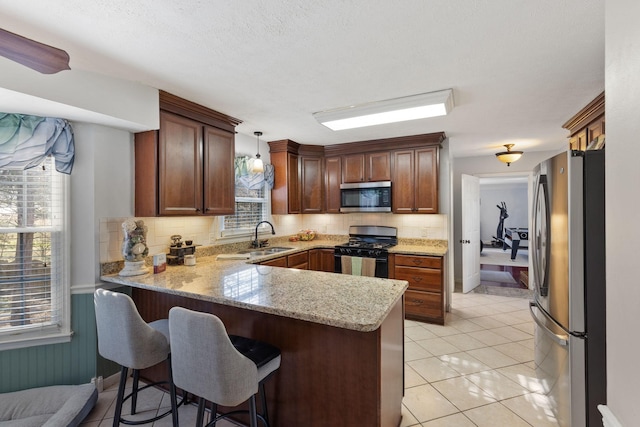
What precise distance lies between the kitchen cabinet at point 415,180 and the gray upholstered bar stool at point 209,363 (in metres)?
3.08

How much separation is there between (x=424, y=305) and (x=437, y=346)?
647 mm

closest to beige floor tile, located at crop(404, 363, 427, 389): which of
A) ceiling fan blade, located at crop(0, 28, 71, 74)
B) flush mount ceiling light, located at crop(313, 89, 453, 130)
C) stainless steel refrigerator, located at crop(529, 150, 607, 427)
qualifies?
stainless steel refrigerator, located at crop(529, 150, 607, 427)

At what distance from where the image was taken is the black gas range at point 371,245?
381 cm

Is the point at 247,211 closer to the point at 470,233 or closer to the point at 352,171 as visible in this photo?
the point at 352,171

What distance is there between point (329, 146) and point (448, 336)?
9.80 feet

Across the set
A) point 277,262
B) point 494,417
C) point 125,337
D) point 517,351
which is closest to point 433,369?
point 494,417

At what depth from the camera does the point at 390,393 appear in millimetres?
1672

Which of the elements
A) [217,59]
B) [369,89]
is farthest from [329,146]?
[217,59]

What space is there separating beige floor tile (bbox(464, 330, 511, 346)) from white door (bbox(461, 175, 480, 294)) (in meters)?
1.63

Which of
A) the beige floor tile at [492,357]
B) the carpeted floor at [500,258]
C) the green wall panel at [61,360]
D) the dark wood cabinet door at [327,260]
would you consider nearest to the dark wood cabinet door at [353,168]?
the dark wood cabinet door at [327,260]

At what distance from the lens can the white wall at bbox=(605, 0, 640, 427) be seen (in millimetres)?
726

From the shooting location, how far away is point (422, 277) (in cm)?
363

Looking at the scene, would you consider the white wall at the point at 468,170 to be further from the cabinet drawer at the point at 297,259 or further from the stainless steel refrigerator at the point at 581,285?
the stainless steel refrigerator at the point at 581,285

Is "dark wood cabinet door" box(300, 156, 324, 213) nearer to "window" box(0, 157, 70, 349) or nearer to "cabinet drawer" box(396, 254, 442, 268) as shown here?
"cabinet drawer" box(396, 254, 442, 268)
